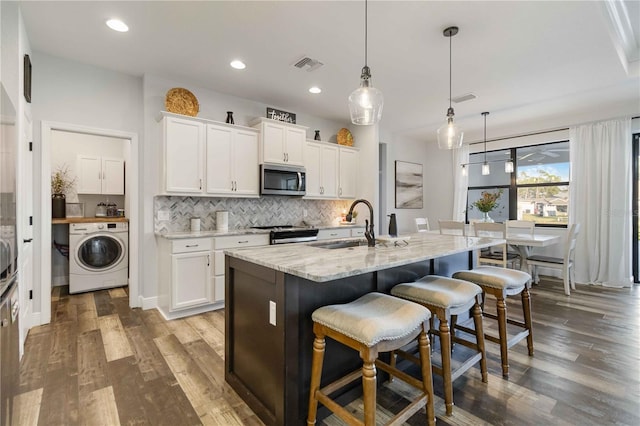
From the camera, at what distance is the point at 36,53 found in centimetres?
313

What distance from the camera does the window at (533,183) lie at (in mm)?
5289

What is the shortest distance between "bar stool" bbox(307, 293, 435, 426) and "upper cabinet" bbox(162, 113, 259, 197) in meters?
2.70

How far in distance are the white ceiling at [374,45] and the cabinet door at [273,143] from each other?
44cm

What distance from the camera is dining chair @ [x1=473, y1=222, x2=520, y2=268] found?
427cm

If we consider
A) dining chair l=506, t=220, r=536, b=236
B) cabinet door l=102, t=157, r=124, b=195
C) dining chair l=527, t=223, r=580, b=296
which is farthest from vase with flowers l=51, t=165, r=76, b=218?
dining chair l=527, t=223, r=580, b=296

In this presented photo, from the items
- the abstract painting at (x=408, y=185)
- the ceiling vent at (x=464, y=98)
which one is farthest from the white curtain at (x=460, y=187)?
the ceiling vent at (x=464, y=98)

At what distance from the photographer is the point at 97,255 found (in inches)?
173

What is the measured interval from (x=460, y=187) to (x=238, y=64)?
4.93 metres

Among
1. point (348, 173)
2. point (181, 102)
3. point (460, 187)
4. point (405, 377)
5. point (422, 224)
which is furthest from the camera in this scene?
point (460, 187)

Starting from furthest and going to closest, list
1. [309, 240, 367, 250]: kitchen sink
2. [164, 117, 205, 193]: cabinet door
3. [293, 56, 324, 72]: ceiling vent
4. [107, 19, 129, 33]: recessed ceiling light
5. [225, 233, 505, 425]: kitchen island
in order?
1. [164, 117, 205, 193]: cabinet door
2. [293, 56, 324, 72]: ceiling vent
3. [107, 19, 129, 33]: recessed ceiling light
4. [309, 240, 367, 250]: kitchen sink
5. [225, 233, 505, 425]: kitchen island

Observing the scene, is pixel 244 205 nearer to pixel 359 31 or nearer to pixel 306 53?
→ pixel 306 53

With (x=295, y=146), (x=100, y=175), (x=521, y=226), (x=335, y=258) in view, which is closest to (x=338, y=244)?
(x=335, y=258)

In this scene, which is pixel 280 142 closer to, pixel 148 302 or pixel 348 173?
pixel 348 173

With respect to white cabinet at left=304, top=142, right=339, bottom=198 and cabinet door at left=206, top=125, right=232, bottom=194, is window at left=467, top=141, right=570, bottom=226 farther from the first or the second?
cabinet door at left=206, top=125, right=232, bottom=194
